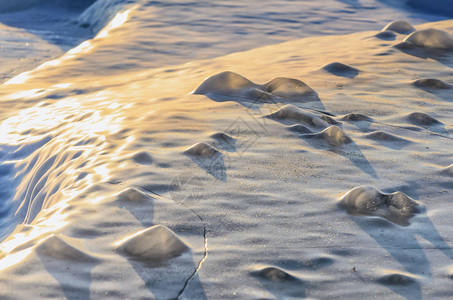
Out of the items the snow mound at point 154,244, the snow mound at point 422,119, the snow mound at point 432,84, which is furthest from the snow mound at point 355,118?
the snow mound at point 154,244

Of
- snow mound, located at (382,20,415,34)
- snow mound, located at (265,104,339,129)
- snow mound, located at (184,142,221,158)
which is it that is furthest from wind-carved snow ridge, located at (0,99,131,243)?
snow mound, located at (382,20,415,34)

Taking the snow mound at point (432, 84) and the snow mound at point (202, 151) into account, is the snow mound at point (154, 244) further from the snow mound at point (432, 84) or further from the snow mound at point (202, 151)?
the snow mound at point (432, 84)

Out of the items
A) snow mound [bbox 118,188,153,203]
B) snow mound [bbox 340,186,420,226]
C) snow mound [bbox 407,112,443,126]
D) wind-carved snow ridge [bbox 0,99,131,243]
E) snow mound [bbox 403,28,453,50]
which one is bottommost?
wind-carved snow ridge [bbox 0,99,131,243]

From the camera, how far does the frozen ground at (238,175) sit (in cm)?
133

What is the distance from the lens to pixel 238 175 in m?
1.85

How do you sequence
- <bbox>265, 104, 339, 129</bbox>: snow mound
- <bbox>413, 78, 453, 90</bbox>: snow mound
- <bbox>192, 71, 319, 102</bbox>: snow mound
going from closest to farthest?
→ <bbox>265, 104, 339, 129</bbox>: snow mound < <bbox>192, 71, 319, 102</bbox>: snow mound < <bbox>413, 78, 453, 90</bbox>: snow mound

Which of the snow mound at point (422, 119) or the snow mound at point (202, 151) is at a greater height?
the snow mound at point (202, 151)

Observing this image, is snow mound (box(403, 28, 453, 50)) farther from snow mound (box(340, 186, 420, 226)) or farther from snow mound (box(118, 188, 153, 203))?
snow mound (box(118, 188, 153, 203))

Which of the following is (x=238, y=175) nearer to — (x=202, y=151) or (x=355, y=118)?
(x=202, y=151)

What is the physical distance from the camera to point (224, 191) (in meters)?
1.74

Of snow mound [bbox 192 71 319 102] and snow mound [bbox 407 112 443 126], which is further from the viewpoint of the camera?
snow mound [bbox 192 71 319 102]

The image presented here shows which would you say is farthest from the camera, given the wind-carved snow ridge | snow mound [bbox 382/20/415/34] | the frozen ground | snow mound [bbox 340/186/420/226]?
snow mound [bbox 382/20/415/34]

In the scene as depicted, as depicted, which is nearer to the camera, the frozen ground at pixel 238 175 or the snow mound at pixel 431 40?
the frozen ground at pixel 238 175

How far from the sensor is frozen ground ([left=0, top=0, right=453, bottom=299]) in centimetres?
133
